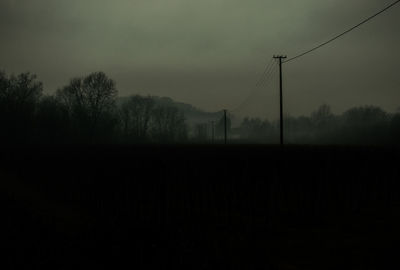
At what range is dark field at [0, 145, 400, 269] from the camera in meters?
6.28

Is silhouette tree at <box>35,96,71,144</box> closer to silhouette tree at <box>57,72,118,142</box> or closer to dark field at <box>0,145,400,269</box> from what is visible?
silhouette tree at <box>57,72,118,142</box>

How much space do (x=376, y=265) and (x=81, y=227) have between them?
23.8 feet

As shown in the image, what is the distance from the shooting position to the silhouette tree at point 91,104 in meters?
63.4

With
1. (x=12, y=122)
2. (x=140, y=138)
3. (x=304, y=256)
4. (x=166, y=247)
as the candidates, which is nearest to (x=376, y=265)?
(x=304, y=256)

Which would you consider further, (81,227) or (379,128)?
(379,128)

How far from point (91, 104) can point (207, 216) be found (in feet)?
206

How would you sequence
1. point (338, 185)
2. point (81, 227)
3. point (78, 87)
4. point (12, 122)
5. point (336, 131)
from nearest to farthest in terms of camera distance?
point (81, 227)
point (338, 185)
point (12, 122)
point (78, 87)
point (336, 131)

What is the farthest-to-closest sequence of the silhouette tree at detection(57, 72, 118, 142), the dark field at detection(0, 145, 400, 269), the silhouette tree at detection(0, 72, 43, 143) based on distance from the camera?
the silhouette tree at detection(57, 72, 118, 142) < the silhouette tree at detection(0, 72, 43, 143) < the dark field at detection(0, 145, 400, 269)

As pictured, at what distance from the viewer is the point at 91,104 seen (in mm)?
66688

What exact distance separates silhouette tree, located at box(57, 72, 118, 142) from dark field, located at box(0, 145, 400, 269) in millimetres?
48845

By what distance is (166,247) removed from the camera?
6.75m

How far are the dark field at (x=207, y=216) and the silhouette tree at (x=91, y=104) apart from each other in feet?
160

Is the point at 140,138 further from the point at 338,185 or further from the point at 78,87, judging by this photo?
the point at 338,185

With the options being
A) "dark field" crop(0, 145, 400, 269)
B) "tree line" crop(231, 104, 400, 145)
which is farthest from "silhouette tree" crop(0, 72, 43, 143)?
"tree line" crop(231, 104, 400, 145)
